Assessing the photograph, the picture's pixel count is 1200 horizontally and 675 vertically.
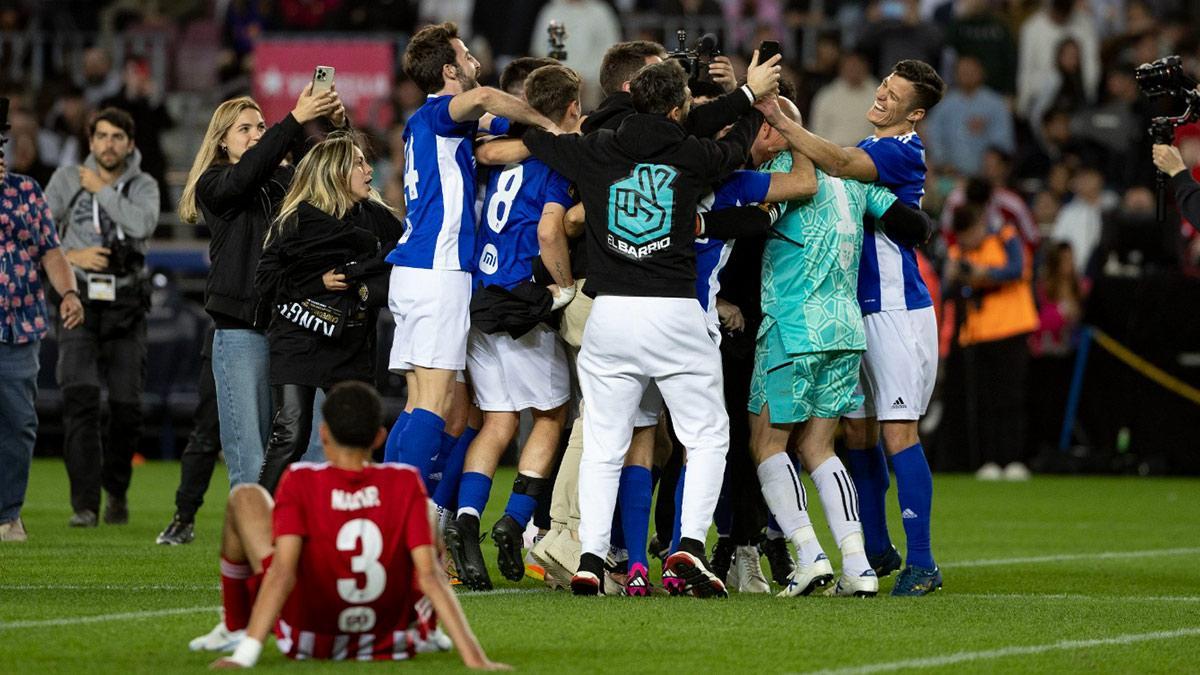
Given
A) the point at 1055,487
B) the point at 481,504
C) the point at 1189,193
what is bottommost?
the point at 1055,487

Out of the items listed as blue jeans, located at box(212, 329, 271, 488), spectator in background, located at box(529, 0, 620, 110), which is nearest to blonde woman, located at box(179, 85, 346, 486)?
blue jeans, located at box(212, 329, 271, 488)

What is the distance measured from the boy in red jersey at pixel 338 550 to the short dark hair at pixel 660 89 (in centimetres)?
259

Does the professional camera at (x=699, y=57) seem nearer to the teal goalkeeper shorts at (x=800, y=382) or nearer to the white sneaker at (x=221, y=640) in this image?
the teal goalkeeper shorts at (x=800, y=382)

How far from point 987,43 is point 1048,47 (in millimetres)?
708

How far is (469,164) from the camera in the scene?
880 cm

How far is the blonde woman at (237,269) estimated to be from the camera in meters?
9.59

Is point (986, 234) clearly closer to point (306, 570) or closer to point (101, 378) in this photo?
point (101, 378)

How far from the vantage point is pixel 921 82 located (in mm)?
8844

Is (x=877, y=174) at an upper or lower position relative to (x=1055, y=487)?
upper

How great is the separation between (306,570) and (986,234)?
12151mm

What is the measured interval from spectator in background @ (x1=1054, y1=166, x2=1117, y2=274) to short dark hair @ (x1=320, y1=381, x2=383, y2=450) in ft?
46.9

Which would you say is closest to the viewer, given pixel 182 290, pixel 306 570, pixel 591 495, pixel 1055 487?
pixel 306 570

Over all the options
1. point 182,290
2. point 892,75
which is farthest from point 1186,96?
point 182,290

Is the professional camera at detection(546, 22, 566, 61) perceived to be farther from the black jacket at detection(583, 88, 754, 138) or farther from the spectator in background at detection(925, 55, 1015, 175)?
the spectator in background at detection(925, 55, 1015, 175)
